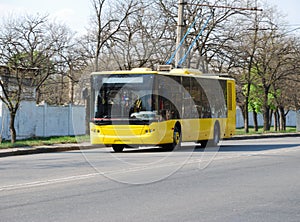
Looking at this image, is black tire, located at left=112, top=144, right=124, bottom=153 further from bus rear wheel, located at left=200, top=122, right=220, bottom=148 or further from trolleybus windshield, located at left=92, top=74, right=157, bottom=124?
bus rear wheel, located at left=200, top=122, right=220, bottom=148

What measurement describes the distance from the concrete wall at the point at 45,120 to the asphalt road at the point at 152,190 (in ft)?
45.3

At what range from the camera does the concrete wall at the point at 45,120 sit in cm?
3042

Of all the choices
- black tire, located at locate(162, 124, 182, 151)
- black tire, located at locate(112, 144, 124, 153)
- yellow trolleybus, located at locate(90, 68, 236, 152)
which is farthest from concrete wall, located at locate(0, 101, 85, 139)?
black tire, located at locate(162, 124, 182, 151)

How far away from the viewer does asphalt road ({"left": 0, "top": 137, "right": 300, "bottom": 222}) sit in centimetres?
823

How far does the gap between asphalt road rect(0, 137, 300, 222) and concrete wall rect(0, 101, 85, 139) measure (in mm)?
13809

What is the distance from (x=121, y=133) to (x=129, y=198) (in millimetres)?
10446

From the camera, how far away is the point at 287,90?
50.1 m

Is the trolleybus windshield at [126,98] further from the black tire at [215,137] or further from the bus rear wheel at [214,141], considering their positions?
the black tire at [215,137]

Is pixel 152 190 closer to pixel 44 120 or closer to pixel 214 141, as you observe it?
pixel 214 141

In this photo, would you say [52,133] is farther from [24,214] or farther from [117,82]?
[24,214]

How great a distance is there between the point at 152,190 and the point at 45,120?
2357 centimetres

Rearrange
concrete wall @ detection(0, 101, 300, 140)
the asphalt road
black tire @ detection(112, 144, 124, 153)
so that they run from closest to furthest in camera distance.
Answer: the asphalt road
black tire @ detection(112, 144, 124, 153)
concrete wall @ detection(0, 101, 300, 140)

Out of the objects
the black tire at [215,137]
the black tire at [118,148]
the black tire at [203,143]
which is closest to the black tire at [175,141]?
the black tire at [118,148]

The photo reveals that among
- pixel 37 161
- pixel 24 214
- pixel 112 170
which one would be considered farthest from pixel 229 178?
pixel 37 161
